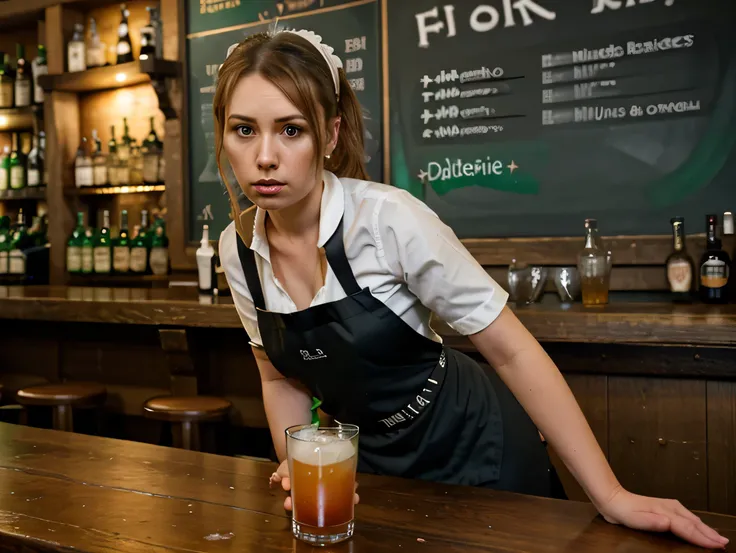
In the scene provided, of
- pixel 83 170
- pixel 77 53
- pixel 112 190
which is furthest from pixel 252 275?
pixel 77 53

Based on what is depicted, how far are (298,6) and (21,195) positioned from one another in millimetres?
2079

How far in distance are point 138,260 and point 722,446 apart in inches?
117

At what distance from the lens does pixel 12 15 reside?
166 inches

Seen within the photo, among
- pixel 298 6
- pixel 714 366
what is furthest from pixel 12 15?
pixel 714 366

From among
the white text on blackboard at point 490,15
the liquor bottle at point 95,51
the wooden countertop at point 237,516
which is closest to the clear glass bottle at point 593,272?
the white text on blackboard at point 490,15

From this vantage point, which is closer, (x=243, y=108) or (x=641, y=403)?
(x=243, y=108)

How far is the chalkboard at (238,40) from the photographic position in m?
3.16

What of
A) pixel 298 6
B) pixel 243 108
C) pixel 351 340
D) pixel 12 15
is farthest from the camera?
pixel 12 15

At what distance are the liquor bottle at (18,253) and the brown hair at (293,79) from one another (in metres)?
3.41

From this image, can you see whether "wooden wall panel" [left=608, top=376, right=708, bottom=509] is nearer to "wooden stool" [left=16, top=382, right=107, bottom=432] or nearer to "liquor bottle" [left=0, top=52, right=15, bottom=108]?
"wooden stool" [left=16, top=382, right=107, bottom=432]

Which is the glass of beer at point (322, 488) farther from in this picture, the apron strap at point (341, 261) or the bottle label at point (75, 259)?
the bottle label at point (75, 259)

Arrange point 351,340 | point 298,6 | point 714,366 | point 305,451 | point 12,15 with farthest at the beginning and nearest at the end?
1. point 12,15
2. point 298,6
3. point 714,366
4. point 351,340
5. point 305,451

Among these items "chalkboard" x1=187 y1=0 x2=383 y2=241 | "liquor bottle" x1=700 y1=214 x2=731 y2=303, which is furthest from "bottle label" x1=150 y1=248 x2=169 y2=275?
"liquor bottle" x1=700 y1=214 x2=731 y2=303

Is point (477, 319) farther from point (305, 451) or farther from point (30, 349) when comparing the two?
point (30, 349)
